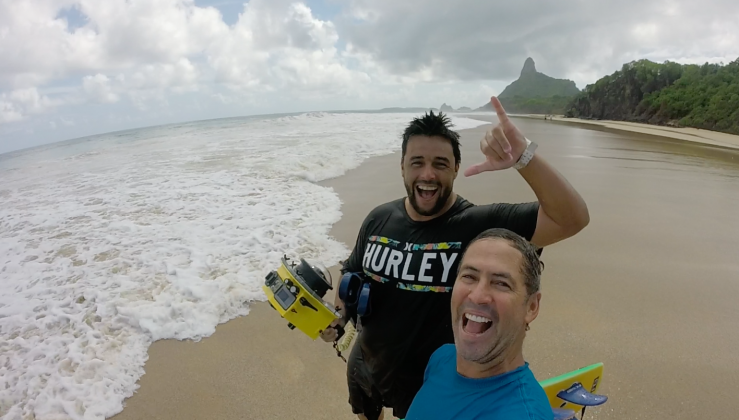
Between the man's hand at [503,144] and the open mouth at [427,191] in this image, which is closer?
the man's hand at [503,144]

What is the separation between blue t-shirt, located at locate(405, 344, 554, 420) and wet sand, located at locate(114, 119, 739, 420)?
1860mm

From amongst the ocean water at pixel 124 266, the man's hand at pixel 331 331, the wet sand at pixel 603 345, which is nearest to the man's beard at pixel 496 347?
the man's hand at pixel 331 331

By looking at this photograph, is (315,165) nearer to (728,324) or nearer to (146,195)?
(146,195)

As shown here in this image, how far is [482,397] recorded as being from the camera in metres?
1.35

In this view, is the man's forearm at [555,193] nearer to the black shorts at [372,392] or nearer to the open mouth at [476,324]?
the open mouth at [476,324]

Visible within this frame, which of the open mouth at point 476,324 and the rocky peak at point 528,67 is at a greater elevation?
the rocky peak at point 528,67

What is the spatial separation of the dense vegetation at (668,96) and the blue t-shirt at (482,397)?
37.4 meters

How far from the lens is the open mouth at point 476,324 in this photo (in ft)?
4.58

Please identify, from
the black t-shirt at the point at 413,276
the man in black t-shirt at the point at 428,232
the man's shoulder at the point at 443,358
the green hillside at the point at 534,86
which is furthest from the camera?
the green hillside at the point at 534,86

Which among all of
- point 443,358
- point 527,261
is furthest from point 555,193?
point 443,358

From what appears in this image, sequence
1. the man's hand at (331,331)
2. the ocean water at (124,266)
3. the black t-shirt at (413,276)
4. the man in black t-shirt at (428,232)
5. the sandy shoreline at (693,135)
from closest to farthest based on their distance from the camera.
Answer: the man in black t-shirt at (428,232), the black t-shirt at (413,276), the man's hand at (331,331), the ocean water at (124,266), the sandy shoreline at (693,135)

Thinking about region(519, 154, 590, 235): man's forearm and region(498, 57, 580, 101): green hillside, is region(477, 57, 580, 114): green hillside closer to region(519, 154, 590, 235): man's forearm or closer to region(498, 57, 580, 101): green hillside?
region(498, 57, 580, 101): green hillside

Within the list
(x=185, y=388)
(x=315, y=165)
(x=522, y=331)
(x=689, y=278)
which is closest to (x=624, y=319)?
(x=689, y=278)

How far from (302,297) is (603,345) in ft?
10.7
